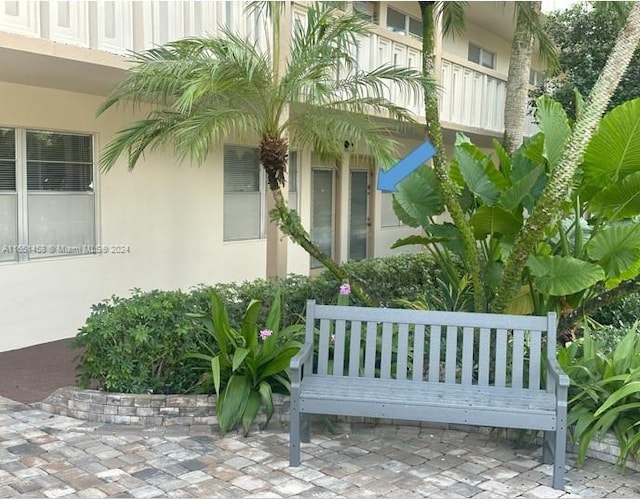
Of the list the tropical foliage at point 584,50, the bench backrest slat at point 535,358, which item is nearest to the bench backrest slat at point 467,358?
the bench backrest slat at point 535,358

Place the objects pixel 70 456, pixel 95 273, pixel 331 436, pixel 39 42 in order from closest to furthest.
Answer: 1. pixel 70 456
2. pixel 331 436
3. pixel 39 42
4. pixel 95 273

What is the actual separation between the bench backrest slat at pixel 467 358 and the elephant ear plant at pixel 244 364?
1.30 meters

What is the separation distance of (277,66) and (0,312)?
407 centimetres

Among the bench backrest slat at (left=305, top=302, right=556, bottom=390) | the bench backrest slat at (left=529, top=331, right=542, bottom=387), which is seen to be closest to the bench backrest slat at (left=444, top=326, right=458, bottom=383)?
the bench backrest slat at (left=305, top=302, right=556, bottom=390)

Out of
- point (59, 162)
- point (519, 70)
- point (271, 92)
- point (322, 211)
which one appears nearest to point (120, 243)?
point (59, 162)

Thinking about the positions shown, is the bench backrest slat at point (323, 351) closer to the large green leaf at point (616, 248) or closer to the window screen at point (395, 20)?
the large green leaf at point (616, 248)

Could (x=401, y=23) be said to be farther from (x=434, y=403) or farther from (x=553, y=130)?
(x=434, y=403)

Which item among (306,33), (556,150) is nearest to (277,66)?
(306,33)

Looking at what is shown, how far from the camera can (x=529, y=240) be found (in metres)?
5.09

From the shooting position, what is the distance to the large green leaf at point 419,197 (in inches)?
260

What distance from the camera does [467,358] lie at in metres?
4.77

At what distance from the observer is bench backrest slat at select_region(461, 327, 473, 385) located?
15.6 ft

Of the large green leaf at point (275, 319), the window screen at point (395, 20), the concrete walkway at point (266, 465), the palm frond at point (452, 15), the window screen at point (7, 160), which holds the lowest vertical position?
the concrete walkway at point (266, 465)

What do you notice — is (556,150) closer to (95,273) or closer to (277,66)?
(277,66)
